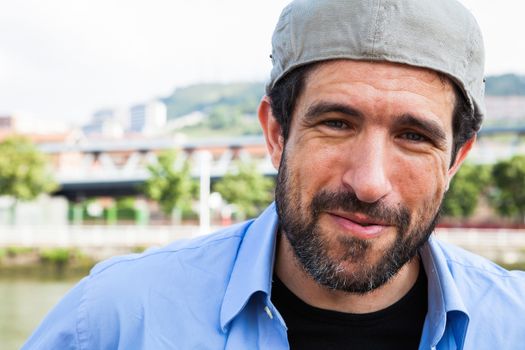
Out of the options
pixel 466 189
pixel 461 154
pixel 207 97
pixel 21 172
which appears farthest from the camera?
pixel 207 97

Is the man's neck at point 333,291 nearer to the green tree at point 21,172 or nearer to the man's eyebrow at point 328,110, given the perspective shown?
the man's eyebrow at point 328,110

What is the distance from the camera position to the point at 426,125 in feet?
4.28

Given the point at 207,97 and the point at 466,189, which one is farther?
the point at 207,97

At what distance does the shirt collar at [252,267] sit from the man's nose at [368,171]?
23 centimetres

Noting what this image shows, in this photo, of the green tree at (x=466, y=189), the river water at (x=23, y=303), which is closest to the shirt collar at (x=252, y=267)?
the river water at (x=23, y=303)

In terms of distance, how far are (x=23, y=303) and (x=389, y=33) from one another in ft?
45.9

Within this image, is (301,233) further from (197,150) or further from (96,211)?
(197,150)

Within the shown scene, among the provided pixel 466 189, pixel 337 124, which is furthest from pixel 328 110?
pixel 466 189

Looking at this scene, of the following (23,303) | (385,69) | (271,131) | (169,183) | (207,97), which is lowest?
(207,97)

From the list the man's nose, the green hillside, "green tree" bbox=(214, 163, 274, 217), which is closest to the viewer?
the man's nose

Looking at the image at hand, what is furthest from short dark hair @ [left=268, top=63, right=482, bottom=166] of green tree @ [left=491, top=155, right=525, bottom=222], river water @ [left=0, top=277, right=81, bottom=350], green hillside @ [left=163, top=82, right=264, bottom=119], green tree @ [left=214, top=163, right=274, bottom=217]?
green hillside @ [left=163, top=82, right=264, bottom=119]

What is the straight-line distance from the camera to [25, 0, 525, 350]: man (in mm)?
1256

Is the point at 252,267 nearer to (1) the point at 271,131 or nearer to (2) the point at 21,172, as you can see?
(1) the point at 271,131

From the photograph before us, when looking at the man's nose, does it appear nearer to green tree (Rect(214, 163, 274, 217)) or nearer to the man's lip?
the man's lip
